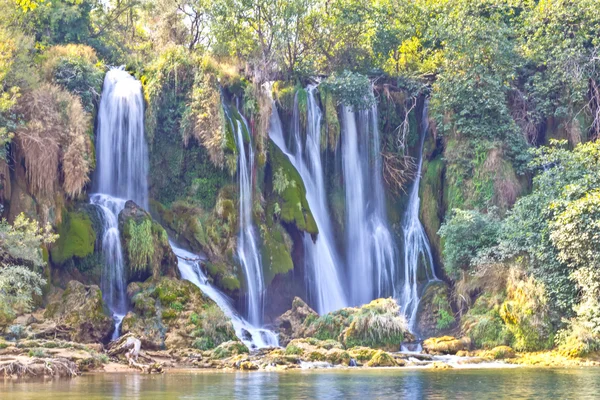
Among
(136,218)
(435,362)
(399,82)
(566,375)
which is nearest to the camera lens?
(566,375)

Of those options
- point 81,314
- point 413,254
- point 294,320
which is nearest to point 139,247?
point 81,314

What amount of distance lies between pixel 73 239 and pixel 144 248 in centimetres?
249

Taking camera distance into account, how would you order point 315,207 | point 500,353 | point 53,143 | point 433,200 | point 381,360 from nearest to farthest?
point 381,360 < point 500,353 < point 53,143 < point 315,207 < point 433,200

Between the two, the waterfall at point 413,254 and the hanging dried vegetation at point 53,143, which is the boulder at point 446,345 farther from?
the hanging dried vegetation at point 53,143

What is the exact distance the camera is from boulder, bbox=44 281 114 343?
25.0m

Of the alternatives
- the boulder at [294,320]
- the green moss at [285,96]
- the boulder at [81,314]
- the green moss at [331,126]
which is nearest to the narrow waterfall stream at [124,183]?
the boulder at [294,320]

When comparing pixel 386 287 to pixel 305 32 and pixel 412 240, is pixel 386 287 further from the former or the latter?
pixel 305 32

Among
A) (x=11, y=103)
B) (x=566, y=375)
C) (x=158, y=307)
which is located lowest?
(x=566, y=375)

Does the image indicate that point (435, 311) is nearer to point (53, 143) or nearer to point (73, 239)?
point (73, 239)

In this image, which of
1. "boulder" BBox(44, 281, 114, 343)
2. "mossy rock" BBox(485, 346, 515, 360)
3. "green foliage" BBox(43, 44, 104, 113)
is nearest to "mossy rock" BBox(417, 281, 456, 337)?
"mossy rock" BBox(485, 346, 515, 360)

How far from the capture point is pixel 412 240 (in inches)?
1433

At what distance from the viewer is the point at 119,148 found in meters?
33.0

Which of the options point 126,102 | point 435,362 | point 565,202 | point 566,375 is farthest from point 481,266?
point 126,102

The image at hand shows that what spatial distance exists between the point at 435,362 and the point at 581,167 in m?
10.3
